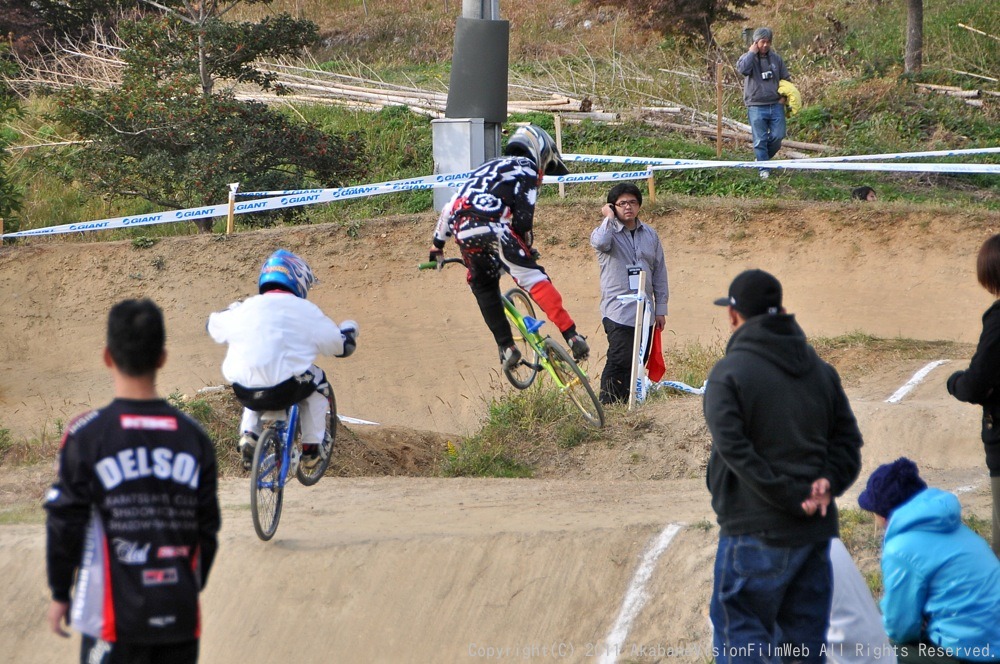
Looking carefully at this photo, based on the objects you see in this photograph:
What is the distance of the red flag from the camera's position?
31.5 ft

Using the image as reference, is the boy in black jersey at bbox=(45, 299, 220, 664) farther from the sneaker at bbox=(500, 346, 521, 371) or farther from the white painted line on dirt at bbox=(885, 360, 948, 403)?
the white painted line on dirt at bbox=(885, 360, 948, 403)

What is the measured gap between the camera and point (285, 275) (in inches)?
244

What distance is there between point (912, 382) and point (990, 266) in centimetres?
531

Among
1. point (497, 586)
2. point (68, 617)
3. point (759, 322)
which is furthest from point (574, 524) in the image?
point (68, 617)

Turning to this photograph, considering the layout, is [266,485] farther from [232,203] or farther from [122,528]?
[232,203]

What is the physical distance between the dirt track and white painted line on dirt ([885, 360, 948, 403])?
0.36 feet

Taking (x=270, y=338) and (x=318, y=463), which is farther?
(x=318, y=463)

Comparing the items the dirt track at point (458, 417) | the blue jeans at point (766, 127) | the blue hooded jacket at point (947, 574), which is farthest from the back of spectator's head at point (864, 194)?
the blue hooded jacket at point (947, 574)

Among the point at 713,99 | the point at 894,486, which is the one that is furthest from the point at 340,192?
the point at 894,486

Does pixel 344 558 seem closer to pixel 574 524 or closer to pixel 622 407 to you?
pixel 574 524

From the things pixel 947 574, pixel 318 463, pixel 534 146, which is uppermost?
pixel 534 146

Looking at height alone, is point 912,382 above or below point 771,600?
Result: below

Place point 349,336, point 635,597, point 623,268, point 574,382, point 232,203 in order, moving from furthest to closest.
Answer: point 232,203 < point 623,268 < point 574,382 < point 349,336 < point 635,597

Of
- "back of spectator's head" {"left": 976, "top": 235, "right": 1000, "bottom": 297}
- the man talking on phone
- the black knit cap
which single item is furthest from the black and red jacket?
the man talking on phone
